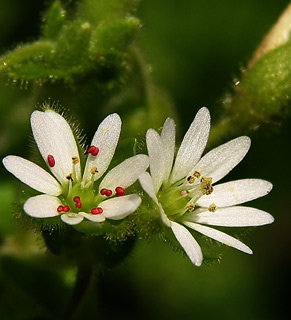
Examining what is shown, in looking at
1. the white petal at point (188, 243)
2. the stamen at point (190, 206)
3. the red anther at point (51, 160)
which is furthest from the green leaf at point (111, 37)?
the white petal at point (188, 243)

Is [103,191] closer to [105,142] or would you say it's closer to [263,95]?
[105,142]

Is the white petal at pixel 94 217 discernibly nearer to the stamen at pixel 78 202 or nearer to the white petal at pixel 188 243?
the stamen at pixel 78 202

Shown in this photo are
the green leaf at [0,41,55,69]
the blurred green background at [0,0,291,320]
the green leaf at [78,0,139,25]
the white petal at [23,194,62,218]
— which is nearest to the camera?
the white petal at [23,194,62,218]

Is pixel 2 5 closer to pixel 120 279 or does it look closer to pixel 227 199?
pixel 120 279

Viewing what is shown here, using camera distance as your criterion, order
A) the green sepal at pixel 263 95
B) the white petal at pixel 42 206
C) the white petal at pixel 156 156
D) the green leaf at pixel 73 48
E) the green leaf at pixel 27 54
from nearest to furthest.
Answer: the white petal at pixel 42 206 → the white petal at pixel 156 156 → the green leaf at pixel 27 54 → the green leaf at pixel 73 48 → the green sepal at pixel 263 95

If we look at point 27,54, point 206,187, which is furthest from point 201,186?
point 27,54

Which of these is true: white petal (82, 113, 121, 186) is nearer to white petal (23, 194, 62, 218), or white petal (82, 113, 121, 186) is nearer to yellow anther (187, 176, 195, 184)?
white petal (23, 194, 62, 218)

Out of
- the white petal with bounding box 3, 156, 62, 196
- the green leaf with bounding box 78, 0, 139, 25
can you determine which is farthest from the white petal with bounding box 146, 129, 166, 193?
the green leaf with bounding box 78, 0, 139, 25
